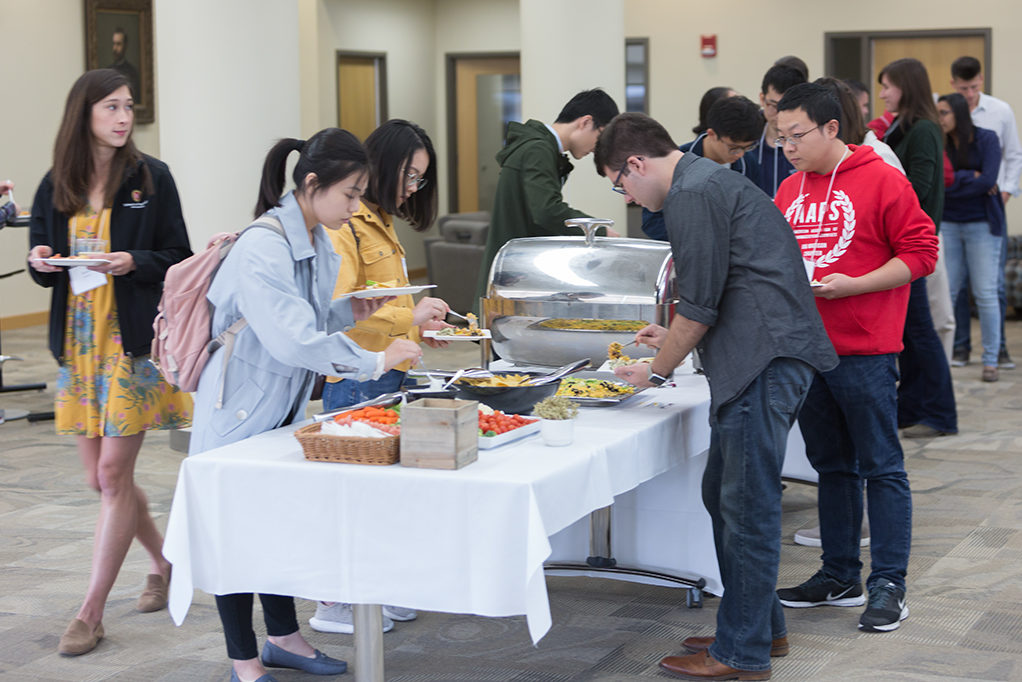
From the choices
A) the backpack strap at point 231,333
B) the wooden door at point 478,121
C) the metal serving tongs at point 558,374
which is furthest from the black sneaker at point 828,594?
the wooden door at point 478,121

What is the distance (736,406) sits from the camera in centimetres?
281

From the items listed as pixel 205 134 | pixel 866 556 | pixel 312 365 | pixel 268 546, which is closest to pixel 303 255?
pixel 312 365

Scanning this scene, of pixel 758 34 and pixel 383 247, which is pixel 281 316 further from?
pixel 758 34

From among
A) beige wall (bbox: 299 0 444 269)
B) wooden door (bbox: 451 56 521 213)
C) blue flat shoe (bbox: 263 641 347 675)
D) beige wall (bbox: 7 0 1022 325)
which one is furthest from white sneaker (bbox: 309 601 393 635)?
wooden door (bbox: 451 56 521 213)

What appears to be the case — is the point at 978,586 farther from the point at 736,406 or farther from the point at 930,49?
the point at 930,49

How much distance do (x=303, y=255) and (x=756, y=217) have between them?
986 mm

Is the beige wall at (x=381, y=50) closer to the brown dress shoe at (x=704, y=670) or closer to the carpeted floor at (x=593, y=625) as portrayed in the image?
the carpeted floor at (x=593, y=625)

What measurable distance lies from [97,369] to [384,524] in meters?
1.28

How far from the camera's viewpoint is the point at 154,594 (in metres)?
3.63

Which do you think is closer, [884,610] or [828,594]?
[884,610]

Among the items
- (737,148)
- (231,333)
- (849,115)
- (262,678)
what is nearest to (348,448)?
(231,333)

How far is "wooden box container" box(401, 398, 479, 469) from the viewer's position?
2377mm

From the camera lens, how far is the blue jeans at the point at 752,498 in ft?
9.20

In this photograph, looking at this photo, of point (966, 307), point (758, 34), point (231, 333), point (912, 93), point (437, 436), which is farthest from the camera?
point (758, 34)
